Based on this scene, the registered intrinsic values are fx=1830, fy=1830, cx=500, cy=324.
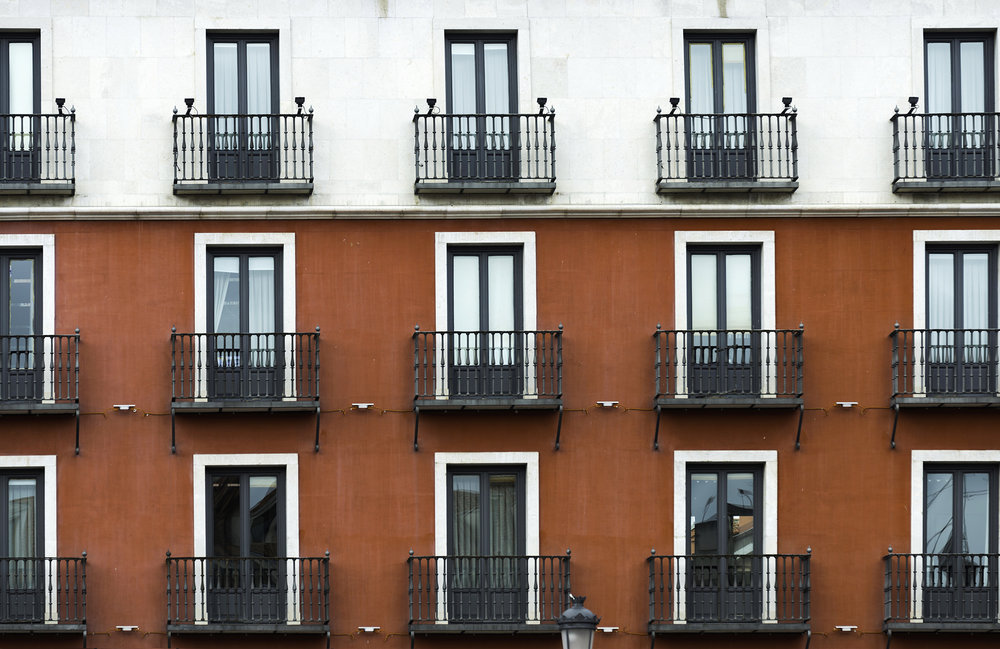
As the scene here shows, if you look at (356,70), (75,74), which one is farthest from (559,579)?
(75,74)

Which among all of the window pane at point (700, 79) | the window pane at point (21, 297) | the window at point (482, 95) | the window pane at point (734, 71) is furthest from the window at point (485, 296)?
the window pane at point (21, 297)

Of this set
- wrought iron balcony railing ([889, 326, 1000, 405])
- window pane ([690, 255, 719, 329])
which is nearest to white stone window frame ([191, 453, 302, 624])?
window pane ([690, 255, 719, 329])

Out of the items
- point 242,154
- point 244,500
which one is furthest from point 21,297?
point 244,500

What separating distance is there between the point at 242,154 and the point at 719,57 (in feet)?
25.4

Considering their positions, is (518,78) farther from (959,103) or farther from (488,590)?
(488,590)

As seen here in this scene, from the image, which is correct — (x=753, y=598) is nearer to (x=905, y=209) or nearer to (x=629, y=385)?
(x=629, y=385)

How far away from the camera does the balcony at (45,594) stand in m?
27.3

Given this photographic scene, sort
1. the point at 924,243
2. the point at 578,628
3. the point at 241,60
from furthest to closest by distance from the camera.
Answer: the point at 241,60 → the point at 924,243 → the point at 578,628

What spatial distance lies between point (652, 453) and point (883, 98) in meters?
6.76

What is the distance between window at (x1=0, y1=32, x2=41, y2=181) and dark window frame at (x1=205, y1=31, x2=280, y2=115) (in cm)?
269

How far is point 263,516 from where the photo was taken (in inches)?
1112

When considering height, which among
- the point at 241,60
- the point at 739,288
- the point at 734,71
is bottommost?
the point at 739,288

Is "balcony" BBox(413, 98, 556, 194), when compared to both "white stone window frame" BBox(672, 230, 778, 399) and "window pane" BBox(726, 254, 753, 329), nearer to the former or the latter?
"white stone window frame" BBox(672, 230, 778, 399)

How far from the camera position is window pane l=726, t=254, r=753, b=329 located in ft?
94.7
